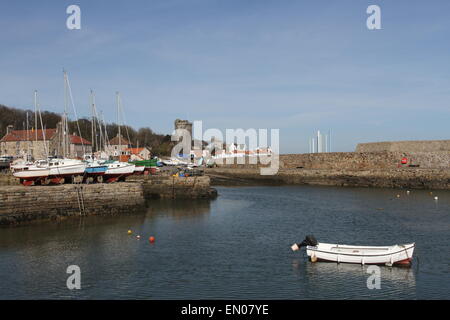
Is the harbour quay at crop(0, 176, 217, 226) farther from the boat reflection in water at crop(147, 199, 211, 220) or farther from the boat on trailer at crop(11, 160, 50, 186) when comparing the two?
the boat on trailer at crop(11, 160, 50, 186)

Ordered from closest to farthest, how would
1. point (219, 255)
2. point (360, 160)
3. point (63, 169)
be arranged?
point (219, 255) → point (63, 169) → point (360, 160)

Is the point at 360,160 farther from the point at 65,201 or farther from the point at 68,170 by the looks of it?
the point at 65,201

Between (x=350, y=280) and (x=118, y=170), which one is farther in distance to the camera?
(x=118, y=170)

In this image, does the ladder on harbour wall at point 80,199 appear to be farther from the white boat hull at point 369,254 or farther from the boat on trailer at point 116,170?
the white boat hull at point 369,254

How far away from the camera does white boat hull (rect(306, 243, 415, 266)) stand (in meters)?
13.9

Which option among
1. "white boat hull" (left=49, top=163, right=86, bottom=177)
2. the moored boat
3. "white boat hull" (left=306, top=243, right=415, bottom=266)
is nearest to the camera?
"white boat hull" (left=306, top=243, right=415, bottom=266)

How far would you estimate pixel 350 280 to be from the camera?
1276 centimetres

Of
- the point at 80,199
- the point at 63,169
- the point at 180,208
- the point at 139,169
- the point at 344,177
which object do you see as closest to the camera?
the point at 80,199

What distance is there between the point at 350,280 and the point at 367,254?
5.35 ft

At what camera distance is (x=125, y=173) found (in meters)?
30.7

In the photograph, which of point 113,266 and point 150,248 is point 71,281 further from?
point 150,248

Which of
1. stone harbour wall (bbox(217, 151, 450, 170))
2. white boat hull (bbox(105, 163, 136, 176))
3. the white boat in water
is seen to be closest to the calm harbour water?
the white boat in water

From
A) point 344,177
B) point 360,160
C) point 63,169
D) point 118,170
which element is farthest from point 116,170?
point 360,160

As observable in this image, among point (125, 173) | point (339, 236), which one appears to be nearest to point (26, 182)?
point (125, 173)
